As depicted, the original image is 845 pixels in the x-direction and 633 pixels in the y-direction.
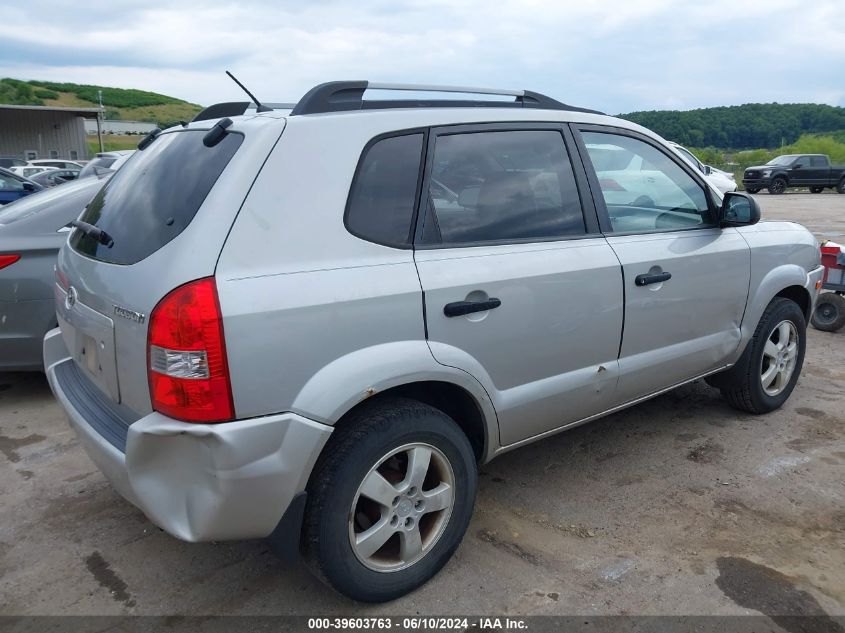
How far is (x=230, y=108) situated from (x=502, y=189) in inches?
49.1

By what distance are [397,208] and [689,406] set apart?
2962mm

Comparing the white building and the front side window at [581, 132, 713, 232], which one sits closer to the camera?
the front side window at [581, 132, 713, 232]

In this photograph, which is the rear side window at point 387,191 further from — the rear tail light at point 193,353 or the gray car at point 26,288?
the gray car at point 26,288

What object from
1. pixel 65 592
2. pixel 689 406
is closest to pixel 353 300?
pixel 65 592

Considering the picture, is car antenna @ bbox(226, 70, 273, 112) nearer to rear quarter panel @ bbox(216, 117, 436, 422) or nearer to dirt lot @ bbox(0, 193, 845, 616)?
rear quarter panel @ bbox(216, 117, 436, 422)

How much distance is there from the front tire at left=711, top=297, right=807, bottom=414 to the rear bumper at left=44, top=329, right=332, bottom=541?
9.77 ft

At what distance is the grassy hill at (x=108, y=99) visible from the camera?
97.2 metres

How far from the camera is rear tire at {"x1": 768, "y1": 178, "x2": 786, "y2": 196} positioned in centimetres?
2830

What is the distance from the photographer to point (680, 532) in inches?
123

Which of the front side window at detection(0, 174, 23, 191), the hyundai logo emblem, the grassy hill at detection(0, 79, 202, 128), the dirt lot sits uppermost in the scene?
the grassy hill at detection(0, 79, 202, 128)

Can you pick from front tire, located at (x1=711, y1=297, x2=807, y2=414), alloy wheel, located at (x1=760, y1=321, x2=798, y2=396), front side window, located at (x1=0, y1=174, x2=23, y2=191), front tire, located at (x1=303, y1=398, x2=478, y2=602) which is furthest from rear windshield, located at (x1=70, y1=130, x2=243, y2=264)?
front side window, located at (x1=0, y1=174, x2=23, y2=191)

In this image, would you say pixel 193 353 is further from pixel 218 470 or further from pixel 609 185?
pixel 609 185

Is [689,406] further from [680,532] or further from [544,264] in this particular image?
[544,264]

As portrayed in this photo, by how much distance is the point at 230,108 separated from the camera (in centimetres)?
310
